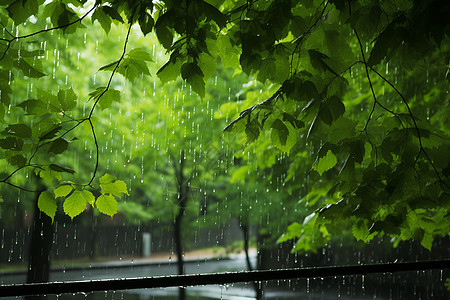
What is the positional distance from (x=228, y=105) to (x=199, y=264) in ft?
38.5

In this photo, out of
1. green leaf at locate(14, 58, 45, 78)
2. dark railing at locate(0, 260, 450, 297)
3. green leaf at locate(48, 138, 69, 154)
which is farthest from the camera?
green leaf at locate(14, 58, 45, 78)

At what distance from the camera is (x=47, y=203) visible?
1.12m

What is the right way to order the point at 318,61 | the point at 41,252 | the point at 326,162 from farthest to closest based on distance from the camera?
the point at 41,252
the point at 326,162
the point at 318,61

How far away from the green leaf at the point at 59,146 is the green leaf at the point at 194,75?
1.08 feet

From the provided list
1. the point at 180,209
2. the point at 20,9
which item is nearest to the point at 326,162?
the point at 20,9

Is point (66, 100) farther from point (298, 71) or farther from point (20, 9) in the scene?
point (298, 71)

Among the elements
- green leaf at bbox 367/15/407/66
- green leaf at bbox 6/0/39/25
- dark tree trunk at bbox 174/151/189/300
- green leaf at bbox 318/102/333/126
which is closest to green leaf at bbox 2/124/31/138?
green leaf at bbox 6/0/39/25

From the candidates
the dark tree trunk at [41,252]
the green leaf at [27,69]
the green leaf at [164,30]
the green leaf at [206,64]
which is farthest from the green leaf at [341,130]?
the dark tree trunk at [41,252]

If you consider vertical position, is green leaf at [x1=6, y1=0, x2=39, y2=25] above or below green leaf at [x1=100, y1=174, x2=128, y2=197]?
above

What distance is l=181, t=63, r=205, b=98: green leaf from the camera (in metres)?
1.07

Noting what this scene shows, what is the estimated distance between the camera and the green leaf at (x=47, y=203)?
1123 mm

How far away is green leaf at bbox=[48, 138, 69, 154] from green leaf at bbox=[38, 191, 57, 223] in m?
0.12

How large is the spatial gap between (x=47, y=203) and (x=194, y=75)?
481mm

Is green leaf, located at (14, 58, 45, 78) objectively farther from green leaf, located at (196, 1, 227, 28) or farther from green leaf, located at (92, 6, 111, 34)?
green leaf, located at (196, 1, 227, 28)
